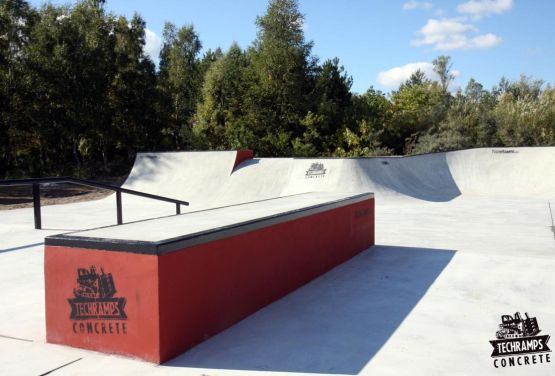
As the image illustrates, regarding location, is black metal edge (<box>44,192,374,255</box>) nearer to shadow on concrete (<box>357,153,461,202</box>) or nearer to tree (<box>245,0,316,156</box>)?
shadow on concrete (<box>357,153,461,202</box>)

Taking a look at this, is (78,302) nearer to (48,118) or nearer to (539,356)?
(539,356)

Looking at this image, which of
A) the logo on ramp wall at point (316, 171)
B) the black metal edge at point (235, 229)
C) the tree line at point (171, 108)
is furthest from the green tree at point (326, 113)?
the black metal edge at point (235, 229)

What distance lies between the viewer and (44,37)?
19.8 meters

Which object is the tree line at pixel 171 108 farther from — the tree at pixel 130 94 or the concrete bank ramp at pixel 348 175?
the concrete bank ramp at pixel 348 175

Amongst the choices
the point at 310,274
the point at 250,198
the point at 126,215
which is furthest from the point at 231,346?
the point at 250,198

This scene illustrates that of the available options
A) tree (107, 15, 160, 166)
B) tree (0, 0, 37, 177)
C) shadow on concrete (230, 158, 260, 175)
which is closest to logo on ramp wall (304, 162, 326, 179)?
shadow on concrete (230, 158, 260, 175)

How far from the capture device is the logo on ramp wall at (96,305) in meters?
3.21

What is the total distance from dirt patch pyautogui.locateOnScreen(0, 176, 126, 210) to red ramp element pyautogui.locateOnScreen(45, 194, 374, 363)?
38.2ft

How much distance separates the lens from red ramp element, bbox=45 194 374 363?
10.2ft

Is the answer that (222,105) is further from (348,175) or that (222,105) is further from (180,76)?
(348,175)

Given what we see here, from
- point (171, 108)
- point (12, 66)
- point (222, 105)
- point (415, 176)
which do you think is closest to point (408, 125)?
point (222, 105)

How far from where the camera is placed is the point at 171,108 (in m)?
Result: 24.7

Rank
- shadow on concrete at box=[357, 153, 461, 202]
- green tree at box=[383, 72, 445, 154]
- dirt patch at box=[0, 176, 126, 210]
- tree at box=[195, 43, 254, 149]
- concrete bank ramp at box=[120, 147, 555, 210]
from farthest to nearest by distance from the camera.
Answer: green tree at box=[383, 72, 445, 154] < tree at box=[195, 43, 254, 149] < dirt patch at box=[0, 176, 126, 210] < shadow on concrete at box=[357, 153, 461, 202] < concrete bank ramp at box=[120, 147, 555, 210]

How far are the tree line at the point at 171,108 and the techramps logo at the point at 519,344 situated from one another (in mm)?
18122
